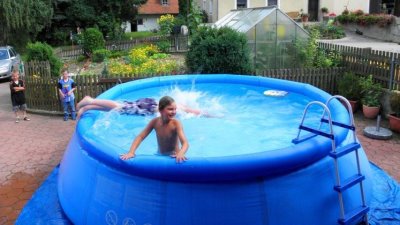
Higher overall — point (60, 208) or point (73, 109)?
point (73, 109)

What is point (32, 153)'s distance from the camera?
28.7 feet

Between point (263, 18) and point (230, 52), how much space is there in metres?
2.49

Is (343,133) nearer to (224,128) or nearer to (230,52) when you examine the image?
(224,128)

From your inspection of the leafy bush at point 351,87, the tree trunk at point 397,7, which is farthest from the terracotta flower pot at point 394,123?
the tree trunk at point 397,7

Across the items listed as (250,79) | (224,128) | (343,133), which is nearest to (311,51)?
(250,79)

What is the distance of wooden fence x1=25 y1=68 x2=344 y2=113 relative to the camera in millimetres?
12156

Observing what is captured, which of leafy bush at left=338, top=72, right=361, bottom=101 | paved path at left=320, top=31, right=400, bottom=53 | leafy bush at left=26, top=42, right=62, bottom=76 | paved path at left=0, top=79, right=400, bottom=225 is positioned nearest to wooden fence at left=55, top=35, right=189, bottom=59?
paved path at left=320, top=31, right=400, bottom=53

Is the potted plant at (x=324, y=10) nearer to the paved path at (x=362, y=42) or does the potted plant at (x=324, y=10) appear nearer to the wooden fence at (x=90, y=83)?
the paved path at (x=362, y=42)

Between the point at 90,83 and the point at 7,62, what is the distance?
9.91 meters

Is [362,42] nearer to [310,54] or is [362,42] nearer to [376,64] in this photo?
[310,54]

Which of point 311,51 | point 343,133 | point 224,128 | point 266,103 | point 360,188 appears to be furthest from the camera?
point 311,51

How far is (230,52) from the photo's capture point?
12.8 m

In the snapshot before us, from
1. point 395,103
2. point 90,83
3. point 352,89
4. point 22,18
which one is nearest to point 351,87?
point 352,89

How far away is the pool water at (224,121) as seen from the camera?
7.27 m
